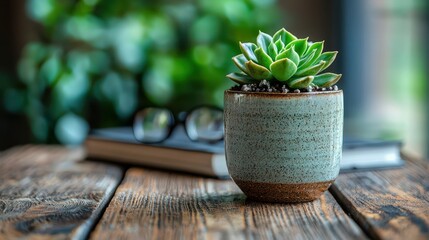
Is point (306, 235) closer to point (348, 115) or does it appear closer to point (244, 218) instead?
point (244, 218)

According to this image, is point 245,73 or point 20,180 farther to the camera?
point 20,180

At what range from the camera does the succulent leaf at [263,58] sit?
87cm

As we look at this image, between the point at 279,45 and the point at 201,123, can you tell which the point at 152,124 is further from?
the point at 279,45

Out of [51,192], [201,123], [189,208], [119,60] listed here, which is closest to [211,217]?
[189,208]

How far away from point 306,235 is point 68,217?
0.29 m

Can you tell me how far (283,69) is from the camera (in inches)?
33.8

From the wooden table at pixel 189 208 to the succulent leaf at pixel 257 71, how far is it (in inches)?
6.5

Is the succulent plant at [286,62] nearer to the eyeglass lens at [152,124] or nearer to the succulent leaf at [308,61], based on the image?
the succulent leaf at [308,61]

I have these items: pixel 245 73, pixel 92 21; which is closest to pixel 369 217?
pixel 245 73

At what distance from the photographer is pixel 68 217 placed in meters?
0.85

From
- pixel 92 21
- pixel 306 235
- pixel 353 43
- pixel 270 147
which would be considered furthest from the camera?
pixel 353 43

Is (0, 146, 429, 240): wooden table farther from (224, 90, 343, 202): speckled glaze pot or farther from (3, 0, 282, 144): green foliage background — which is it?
(3, 0, 282, 144): green foliage background

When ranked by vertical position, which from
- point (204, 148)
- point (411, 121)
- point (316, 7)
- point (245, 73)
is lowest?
point (411, 121)

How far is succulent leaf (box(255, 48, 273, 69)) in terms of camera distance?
0.87 meters
